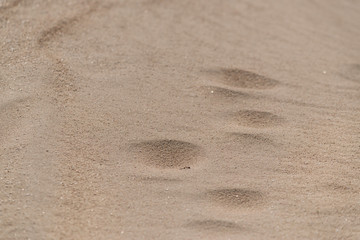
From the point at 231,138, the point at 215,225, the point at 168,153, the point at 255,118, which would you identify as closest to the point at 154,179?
the point at 168,153

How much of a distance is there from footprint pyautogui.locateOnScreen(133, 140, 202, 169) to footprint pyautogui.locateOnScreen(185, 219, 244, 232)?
28 cm

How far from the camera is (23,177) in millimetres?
Result: 1967

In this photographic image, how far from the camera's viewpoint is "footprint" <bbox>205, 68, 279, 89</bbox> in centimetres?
258

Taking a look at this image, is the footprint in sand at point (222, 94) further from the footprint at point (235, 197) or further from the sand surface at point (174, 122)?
the footprint at point (235, 197)

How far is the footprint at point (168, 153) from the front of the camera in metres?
2.09

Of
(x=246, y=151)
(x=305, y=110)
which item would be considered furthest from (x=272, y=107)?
(x=246, y=151)

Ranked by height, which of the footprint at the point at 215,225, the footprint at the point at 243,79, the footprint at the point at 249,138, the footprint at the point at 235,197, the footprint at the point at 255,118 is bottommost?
the footprint at the point at 215,225

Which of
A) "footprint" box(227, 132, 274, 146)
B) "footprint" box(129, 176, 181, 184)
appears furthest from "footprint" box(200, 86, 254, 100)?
"footprint" box(129, 176, 181, 184)

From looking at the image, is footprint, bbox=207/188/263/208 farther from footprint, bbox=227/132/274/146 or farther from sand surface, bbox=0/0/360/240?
footprint, bbox=227/132/274/146

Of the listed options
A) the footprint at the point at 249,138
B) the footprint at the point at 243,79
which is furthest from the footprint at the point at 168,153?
the footprint at the point at 243,79

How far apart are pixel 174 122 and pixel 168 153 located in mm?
204

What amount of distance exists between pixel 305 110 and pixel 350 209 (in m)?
0.59

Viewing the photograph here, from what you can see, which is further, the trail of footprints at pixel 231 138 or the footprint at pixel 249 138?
the footprint at pixel 249 138

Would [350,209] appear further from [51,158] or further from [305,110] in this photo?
[51,158]
